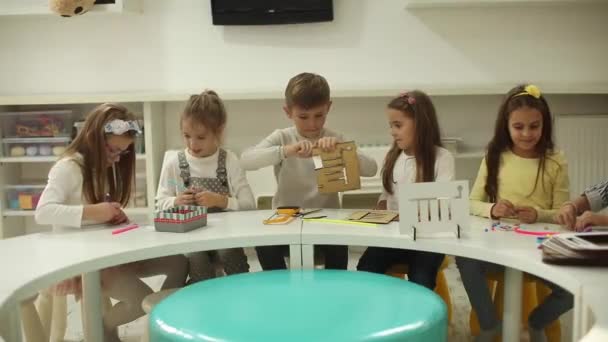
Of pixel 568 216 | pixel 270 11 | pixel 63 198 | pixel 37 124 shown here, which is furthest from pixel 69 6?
pixel 568 216

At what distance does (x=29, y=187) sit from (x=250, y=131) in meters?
1.37

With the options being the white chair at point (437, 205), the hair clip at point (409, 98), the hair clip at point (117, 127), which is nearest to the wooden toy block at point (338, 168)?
the hair clip at point (409, 98)

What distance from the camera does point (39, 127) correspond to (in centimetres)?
353

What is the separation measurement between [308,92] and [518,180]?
2.68 feet

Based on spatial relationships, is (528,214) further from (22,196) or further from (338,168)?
(22,196)

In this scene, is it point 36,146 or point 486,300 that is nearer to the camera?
point 486,300

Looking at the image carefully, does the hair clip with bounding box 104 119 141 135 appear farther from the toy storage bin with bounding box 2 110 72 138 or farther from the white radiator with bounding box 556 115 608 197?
the white radiator with bounding box 556 115 608 197

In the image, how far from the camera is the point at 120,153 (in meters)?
2.04

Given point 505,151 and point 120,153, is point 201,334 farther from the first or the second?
point 505,151

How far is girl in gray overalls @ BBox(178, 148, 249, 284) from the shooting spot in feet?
6.84

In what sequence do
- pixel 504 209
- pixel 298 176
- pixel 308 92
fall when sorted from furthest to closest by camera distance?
pixel 298 176 < pixel 308 92 < pixel 504 209

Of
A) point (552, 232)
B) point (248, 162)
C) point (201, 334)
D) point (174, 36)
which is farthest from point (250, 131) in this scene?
point (201, 334)

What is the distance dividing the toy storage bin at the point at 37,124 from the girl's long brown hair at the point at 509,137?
2.50m

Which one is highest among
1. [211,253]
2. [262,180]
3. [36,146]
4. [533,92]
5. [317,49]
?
[317,49]
